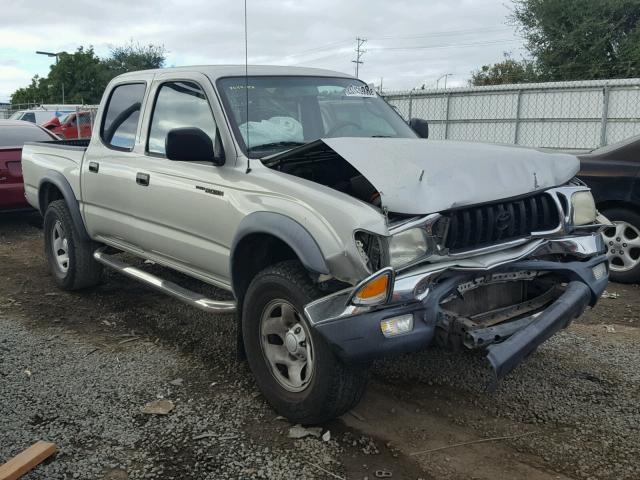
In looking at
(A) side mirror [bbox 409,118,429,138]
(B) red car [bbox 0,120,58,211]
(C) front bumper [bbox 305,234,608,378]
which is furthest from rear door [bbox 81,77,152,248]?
(B) red car [bbox 0,120,58,211]

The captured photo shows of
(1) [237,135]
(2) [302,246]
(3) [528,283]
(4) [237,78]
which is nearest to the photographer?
(2) [302,246]

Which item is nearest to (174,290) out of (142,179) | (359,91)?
(142,179)

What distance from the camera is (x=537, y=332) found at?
120 inches

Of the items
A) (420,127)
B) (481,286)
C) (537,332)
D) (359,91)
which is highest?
(359,91)

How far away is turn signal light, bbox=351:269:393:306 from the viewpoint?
112 inches

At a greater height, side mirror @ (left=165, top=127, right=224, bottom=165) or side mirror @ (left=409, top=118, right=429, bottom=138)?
side mirror @ (left=409, top=118, right=429, bottom=138)

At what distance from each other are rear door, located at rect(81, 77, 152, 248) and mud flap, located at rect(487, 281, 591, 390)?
9.79 ft

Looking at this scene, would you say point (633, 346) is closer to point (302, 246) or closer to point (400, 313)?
point (400, 313)

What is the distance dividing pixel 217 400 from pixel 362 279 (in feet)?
4.55

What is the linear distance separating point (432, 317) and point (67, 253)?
416 centimetres

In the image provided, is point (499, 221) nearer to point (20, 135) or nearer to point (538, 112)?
point (20, 135)

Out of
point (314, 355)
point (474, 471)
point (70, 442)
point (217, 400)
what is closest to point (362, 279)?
point (314, 355)

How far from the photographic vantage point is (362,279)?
297cm

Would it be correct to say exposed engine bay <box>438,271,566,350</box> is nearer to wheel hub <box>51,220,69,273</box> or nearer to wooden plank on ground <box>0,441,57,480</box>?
wooden plank on ground <box>0,441,57,480</box>
